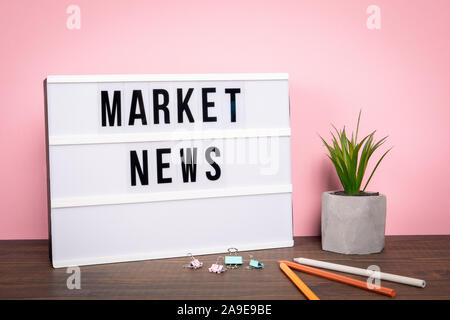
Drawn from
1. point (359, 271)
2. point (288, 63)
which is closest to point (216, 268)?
point (359, 271)

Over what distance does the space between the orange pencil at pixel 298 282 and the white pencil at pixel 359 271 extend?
0.07 meters

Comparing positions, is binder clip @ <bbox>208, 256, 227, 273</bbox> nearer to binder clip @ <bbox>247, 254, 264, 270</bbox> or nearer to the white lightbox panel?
binder clip @ <bbox>247, 254, 264, 270</bbox>

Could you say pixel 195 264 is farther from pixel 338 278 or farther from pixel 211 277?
pixel 338 278

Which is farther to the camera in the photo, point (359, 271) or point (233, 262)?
point (233, 262)

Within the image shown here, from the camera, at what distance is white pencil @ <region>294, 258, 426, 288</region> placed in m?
0.89

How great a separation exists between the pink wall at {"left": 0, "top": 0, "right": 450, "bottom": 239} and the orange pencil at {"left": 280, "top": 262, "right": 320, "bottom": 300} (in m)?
0.46

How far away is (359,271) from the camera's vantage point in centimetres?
97

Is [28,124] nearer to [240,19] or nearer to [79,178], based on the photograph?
[79,178]

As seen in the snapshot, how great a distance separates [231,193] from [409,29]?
0.82 metres

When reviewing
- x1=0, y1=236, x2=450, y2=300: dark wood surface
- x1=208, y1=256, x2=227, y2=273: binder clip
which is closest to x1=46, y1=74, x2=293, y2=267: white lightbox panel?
x1=0, y1=236, x2=450, y2=300: dark wood surface

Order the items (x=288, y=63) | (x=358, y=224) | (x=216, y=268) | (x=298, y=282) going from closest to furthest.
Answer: (x=298, y=282) < (x=216, y=268) < (x=358, y=224) < (x=288, y=63)

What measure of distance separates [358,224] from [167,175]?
1.82 ft
